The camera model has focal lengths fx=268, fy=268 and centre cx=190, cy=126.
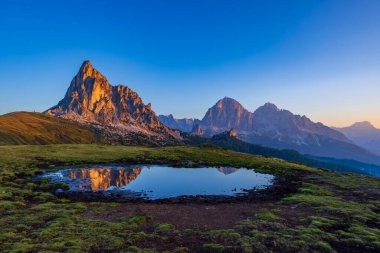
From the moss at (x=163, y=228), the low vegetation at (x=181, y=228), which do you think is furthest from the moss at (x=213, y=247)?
the moss at (x=163, y=228)

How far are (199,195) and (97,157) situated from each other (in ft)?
202

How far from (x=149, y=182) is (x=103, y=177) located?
486 inches

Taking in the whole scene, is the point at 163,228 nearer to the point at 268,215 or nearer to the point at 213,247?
the point at 213,247

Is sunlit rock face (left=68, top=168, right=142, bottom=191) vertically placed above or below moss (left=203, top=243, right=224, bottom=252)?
above

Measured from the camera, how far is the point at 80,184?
186ft

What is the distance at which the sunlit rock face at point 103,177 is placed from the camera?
56062mm

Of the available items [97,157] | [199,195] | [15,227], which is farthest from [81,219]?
[97,157]

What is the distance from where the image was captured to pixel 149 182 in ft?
204

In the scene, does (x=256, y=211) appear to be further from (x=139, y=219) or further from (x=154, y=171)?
(x=154, y=171)

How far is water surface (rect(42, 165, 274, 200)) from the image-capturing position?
5241cm

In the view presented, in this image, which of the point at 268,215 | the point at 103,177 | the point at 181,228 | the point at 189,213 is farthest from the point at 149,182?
the point at 181,228

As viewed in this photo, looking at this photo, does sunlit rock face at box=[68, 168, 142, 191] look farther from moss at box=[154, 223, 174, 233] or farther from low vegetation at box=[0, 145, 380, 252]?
moss at box=[154, 223, 174, 233]

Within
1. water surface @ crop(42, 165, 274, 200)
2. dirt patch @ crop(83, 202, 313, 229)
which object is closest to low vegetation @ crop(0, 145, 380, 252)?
dirt patch @ crop(83, 202, 313, 229)

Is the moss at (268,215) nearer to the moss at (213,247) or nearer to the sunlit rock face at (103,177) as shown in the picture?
the moss at (213,247)
